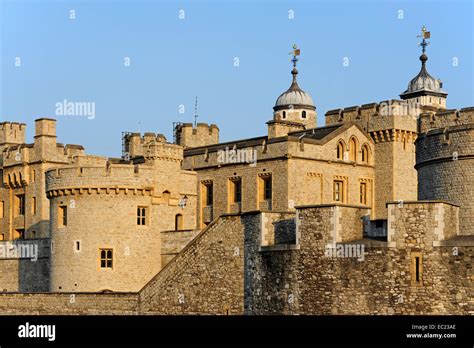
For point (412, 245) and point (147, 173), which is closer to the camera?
point (412, 245)

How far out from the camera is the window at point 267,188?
6384 cm

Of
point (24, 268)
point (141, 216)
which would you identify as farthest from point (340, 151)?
point (24, 268)

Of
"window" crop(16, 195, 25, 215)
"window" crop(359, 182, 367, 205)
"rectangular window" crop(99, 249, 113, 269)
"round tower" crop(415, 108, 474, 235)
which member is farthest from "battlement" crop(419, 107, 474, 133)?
"window" crop(16, 195, 25, 215)

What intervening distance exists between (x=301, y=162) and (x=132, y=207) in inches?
436

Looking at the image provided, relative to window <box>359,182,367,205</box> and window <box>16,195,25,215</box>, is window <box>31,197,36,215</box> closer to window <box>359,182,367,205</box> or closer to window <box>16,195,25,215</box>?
window <box>16,195,25,215</box>

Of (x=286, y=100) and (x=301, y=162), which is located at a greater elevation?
(x=286, y=100)

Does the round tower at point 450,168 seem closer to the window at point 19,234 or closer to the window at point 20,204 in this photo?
the window at point 19,234

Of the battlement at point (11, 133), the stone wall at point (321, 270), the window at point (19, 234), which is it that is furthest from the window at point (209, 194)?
the stone wall at point (321, 270)

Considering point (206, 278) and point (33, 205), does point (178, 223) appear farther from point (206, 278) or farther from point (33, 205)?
point (33, 205)

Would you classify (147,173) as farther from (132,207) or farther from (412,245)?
(412,245)

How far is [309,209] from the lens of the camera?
142 ft

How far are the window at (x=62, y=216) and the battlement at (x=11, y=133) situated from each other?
1895 centimetres

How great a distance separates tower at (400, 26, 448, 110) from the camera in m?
88.0
